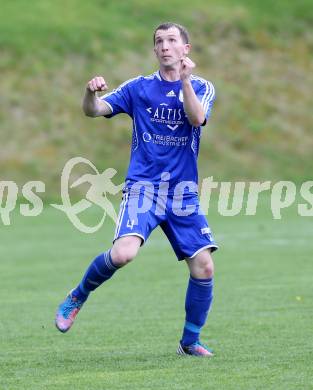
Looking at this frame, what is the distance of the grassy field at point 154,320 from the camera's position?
6574mm

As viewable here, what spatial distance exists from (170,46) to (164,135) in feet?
1.91

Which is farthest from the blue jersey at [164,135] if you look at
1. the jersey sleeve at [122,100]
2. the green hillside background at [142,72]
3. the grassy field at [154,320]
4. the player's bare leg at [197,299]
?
the green hillside background at [142,72]

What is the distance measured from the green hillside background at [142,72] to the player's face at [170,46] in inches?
802

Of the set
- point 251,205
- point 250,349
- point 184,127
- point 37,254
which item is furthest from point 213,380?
point 251,205

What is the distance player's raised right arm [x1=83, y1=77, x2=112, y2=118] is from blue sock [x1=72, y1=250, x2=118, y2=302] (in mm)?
935

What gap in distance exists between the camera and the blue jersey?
750 centimetres

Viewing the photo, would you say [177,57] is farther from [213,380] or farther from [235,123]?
[235,123]

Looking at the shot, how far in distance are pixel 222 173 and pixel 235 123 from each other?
2.76m

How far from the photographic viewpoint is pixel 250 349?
759cm

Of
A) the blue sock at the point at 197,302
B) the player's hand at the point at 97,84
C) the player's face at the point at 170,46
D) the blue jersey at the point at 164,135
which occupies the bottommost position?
the blue sock at the point at 197,302

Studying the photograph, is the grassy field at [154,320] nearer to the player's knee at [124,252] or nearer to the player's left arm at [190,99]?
the player's knee at [124,252]

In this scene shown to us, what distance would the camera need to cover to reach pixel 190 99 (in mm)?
7133

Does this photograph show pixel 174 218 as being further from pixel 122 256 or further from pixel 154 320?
pixel 154 320

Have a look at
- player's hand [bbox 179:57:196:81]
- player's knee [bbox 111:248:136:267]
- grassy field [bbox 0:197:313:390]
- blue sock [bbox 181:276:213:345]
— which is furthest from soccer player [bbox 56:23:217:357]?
grassy field [bbox 0:197:313:390]
